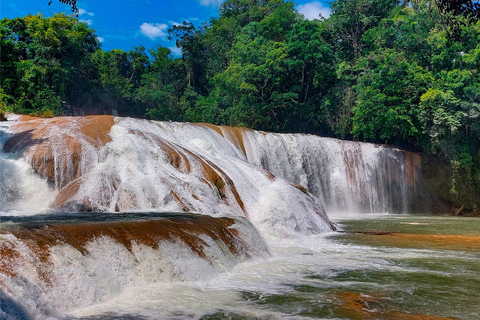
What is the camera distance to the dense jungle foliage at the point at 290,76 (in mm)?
22047

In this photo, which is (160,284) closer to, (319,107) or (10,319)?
(10,319)

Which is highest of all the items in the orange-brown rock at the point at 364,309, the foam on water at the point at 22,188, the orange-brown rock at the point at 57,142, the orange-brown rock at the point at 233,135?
the orange-brown rock at the point at 233,135

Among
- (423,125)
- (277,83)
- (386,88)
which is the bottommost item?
(423,125)

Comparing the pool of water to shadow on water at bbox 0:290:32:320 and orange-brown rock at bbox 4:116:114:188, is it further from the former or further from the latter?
orange-brown rock at bbox 4:116:114:188

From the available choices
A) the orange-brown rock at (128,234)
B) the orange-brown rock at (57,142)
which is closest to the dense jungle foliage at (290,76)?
the orange-brown rock at (57,142)

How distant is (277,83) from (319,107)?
332cm

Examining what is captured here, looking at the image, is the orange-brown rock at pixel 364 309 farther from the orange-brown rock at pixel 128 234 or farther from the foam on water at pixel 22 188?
the foam on water at pixel 22 188

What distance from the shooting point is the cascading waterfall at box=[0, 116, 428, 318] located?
5738mm

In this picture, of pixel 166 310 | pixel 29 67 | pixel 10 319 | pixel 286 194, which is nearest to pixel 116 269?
pixel 166 310

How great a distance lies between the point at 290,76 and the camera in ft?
98.7

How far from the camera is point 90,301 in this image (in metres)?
5.47

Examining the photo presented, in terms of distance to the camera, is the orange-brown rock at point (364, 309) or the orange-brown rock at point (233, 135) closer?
the orange-brown rock at point (364, 309)

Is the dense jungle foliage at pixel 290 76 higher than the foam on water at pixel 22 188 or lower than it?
higher

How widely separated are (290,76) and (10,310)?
89.0 ft
